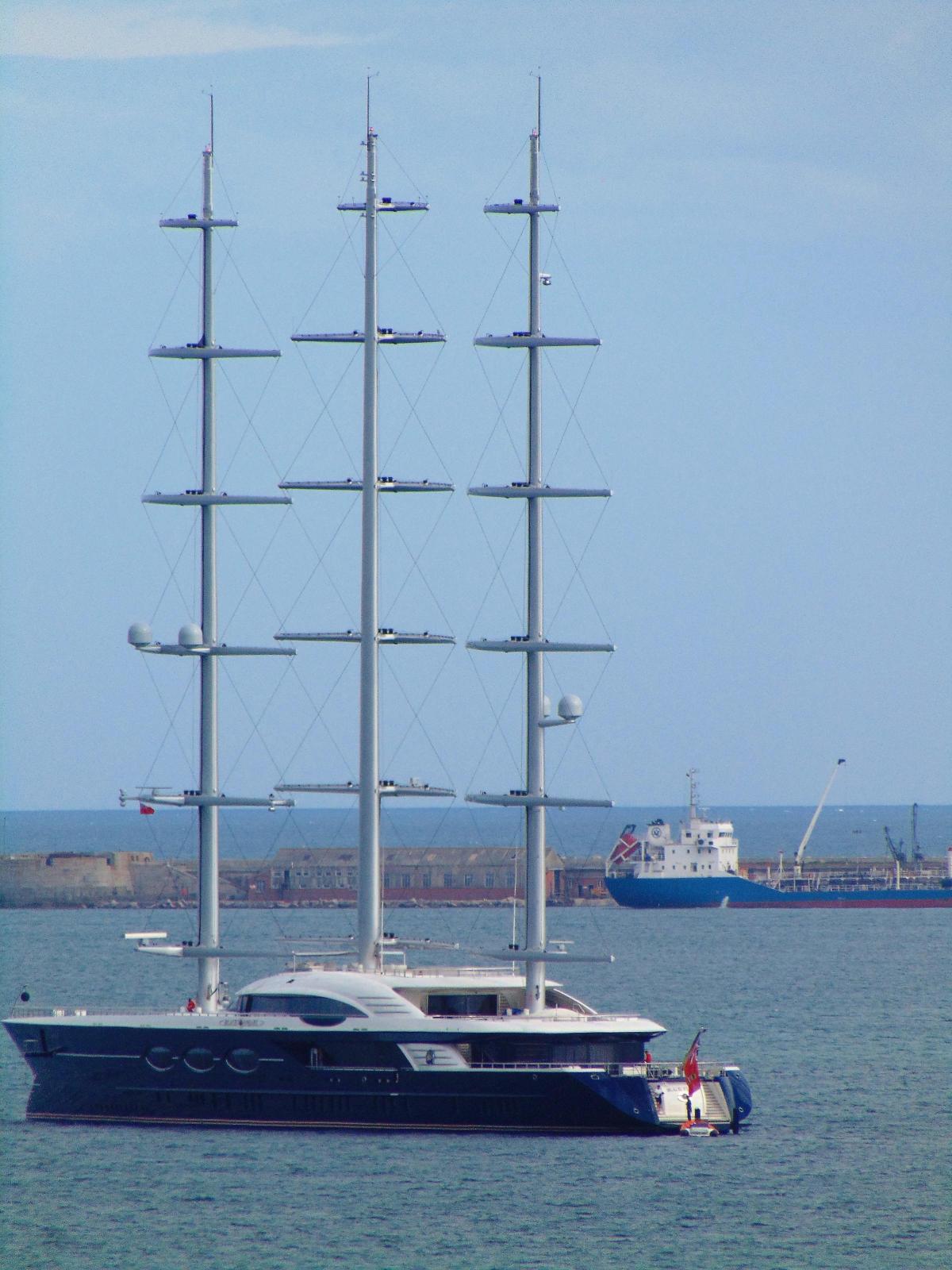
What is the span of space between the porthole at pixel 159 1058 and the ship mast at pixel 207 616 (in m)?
2.59

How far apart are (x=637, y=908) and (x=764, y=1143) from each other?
103 m

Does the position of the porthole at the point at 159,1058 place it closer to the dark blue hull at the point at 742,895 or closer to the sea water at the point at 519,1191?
the sea water at the point at 519,1191

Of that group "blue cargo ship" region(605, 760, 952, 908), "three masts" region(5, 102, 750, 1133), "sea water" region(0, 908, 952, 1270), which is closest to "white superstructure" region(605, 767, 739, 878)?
"blue cargo ship" region(605, 760, 952, 908)

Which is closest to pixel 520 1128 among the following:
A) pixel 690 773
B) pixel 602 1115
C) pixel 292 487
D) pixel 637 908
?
pixel 602 1115

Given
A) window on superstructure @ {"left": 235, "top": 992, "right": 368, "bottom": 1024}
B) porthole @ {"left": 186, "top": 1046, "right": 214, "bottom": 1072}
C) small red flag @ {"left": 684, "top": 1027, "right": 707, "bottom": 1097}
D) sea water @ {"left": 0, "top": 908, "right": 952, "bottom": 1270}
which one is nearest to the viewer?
sea water @ {"left": 0, "top": 908, "right": 952, "bottom": 1270}

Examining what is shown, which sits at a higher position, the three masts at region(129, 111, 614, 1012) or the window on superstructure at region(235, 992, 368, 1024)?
the three masts at region(129, 111, 614, 1012)

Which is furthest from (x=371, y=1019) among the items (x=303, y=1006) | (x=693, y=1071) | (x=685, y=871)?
(x=685, y=871)

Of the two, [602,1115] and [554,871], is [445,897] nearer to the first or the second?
[554,871]

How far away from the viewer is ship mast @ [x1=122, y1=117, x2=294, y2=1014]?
51.9 m

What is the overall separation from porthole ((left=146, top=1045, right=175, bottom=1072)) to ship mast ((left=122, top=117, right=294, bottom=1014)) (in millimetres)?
2593

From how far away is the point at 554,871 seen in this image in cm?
16712

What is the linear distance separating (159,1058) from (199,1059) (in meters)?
0.91

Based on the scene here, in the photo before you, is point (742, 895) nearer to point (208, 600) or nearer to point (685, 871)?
point (685, 871)

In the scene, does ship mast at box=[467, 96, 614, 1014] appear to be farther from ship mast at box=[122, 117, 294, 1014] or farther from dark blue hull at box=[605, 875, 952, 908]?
dark blue hull at box=[605, 875, 952, 908]
